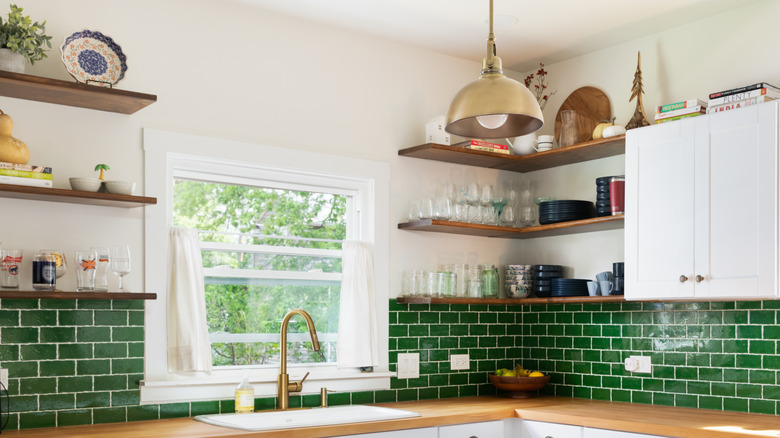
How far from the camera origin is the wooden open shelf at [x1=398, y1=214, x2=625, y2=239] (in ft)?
13.5

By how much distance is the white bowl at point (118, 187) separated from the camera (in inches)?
126

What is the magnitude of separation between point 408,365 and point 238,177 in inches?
54.4

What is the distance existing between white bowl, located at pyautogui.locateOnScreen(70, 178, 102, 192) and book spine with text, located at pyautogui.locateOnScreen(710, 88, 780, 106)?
2727mm

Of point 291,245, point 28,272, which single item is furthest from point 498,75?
point 28,272

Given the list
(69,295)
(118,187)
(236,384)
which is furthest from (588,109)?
(69,295)

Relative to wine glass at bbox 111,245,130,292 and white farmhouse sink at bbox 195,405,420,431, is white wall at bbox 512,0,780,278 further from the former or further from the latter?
wine glass at bbox 111,245,130,292

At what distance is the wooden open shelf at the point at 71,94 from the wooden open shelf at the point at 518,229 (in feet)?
5.17

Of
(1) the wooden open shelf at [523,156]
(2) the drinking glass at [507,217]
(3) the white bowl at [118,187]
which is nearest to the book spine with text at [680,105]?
(1) the wooden open shelf at [523,156]

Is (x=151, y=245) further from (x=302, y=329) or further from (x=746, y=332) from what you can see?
(x=746, y=332)

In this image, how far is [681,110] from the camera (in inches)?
146

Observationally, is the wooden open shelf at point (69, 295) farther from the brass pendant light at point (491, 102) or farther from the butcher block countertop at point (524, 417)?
the brass pendant light at point (491, 102)

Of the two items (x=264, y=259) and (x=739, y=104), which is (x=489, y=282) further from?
(x=739, y=104)

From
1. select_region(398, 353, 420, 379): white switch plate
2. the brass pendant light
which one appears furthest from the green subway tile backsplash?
the brass pendant light

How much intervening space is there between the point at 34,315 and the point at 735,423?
115 inches
